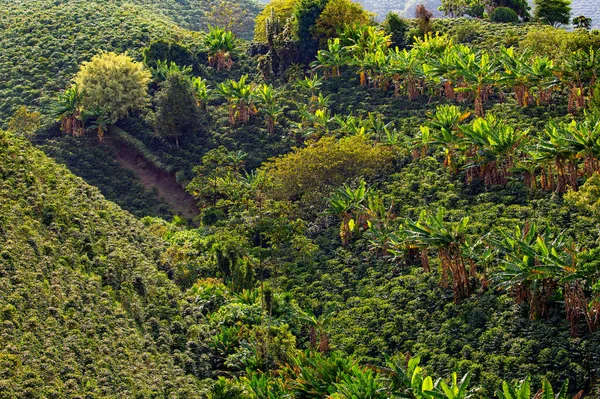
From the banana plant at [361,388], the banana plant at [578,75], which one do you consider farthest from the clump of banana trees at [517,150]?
the banana plant at [361,388]

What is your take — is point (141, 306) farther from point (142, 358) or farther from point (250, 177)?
point (250, 177)

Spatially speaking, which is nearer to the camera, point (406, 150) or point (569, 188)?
point (569, 188)

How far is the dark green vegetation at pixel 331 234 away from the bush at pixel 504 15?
484 centimetres

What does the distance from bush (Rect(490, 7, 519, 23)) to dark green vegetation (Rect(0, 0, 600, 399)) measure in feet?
15.9

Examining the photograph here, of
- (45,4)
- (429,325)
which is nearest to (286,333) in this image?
(429,325)

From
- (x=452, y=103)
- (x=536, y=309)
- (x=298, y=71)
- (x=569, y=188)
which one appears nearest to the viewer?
(x=536, y=309)

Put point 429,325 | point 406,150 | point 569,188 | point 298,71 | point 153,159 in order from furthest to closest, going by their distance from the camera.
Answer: point 298,71 < point 153,159 < point 406,150 < point 569,188 < point 429,325

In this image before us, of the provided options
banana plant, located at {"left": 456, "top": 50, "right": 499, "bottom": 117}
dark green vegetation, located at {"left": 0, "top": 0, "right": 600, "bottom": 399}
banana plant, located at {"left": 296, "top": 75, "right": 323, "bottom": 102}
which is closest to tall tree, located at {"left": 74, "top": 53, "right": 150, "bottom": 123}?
dark green vegetation, located at {"left": 0, "top": 0, "right": 600, "bottom": 399}

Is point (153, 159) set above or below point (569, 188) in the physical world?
below

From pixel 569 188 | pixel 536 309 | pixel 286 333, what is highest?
pixel 569 188

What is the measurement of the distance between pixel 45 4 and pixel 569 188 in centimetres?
6117

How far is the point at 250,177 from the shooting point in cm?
5475

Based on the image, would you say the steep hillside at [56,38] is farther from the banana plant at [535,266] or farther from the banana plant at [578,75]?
the banana plant at [535,266]

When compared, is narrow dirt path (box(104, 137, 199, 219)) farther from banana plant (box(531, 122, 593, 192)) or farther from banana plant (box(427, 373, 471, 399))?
banana plant (box(427, 373, 471, 399))
